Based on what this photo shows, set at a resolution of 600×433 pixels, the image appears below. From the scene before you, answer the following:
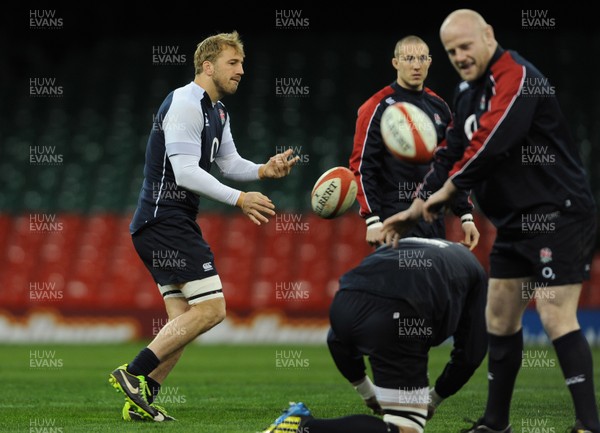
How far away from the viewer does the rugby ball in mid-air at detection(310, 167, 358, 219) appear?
6.17 m

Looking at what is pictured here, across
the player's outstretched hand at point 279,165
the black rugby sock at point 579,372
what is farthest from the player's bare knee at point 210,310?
the black rugby sock at point 579,372

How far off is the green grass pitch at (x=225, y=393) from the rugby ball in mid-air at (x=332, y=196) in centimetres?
135

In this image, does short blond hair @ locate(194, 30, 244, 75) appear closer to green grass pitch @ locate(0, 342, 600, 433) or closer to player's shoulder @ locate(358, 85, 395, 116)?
player's shoulder @ locate(358, 85, 395, 116)

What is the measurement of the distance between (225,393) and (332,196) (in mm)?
2826

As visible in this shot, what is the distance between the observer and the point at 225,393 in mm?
8383

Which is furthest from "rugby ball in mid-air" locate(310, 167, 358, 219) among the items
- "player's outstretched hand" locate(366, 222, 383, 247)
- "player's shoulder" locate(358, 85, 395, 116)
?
"player's shoulder" locate(358, 85, 395, 116)

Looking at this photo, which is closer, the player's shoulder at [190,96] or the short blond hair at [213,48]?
the player's shoulder at [190,96]

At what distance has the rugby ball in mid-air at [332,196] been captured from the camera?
6168 mm

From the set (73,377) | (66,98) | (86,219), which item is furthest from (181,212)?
(66,98)

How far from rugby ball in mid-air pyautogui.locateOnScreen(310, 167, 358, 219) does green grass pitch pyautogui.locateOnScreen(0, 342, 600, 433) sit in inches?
53.1

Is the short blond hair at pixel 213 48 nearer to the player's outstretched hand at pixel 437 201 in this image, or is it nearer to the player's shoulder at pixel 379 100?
the player's shoulder at pixel 379 100

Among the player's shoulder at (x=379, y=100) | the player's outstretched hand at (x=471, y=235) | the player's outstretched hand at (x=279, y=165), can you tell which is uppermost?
the player's shoulder at (x=379, y=100)

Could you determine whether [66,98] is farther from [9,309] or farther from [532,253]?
[532,253]

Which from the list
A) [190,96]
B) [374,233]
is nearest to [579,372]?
[374,233]
